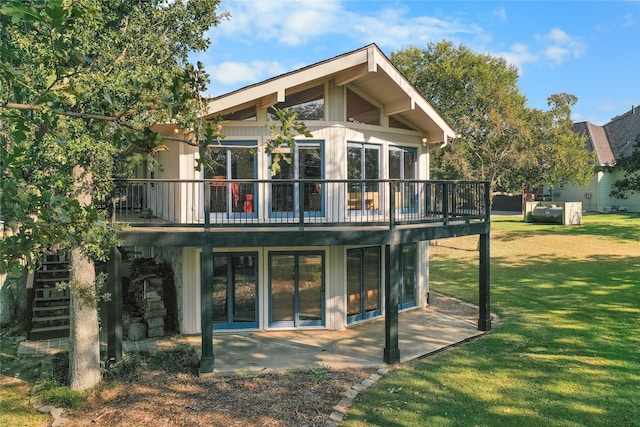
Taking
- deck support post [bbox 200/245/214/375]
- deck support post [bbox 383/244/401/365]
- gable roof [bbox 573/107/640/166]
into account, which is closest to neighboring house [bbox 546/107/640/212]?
gable roof [bbox 573/107/640/166]

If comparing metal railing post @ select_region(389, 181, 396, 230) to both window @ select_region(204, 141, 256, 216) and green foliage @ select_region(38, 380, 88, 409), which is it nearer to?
window @ select_region(204, 141, 256, 216)

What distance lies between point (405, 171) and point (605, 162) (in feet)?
118

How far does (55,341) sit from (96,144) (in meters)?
5.97

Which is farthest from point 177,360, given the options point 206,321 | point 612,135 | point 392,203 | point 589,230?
point 612,135

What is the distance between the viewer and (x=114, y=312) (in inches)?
320

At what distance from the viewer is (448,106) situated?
28500 mm

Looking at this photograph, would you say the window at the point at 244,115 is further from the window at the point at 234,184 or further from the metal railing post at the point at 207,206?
the metal railing post at the point at 207,206

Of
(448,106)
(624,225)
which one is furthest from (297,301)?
(624,225)

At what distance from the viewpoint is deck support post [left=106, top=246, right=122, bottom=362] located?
8047 mm

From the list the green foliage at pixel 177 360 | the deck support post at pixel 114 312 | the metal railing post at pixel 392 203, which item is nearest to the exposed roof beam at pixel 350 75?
the metal railing post at pixel 392 203

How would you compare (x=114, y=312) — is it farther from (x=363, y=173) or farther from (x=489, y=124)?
(x=489, y=124)

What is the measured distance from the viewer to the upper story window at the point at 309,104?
10.5 m

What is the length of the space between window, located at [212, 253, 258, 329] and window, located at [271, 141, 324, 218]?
151cm

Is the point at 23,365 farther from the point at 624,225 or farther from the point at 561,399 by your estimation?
the point at 624,225
